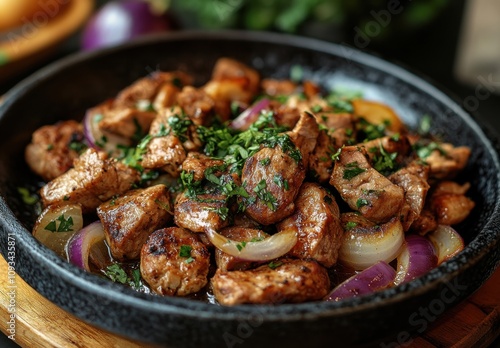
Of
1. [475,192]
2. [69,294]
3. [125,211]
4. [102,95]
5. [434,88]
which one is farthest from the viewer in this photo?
[102,95]

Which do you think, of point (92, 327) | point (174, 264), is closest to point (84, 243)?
point (92, 327)

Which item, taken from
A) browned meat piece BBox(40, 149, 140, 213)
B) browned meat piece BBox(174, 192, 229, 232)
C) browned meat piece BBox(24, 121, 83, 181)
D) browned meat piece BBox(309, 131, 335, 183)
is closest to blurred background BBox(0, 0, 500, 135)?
browned meat piece BBox(24, 121, 83, 181)

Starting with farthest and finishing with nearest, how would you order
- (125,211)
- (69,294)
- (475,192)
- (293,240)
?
(475,192)
(125,211)
(293,240)
(69,294)

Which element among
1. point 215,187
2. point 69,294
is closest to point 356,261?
point 215,187

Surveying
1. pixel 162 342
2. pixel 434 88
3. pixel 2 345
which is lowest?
pixel 2 345

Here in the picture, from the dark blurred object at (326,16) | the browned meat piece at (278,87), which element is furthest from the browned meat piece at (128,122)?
the dark blurred object at (326,16)

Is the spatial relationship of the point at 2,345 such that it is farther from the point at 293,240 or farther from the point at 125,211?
the point at 293,240

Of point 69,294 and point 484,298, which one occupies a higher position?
point 484,298

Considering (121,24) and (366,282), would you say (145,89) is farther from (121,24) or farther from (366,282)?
(366,282)
